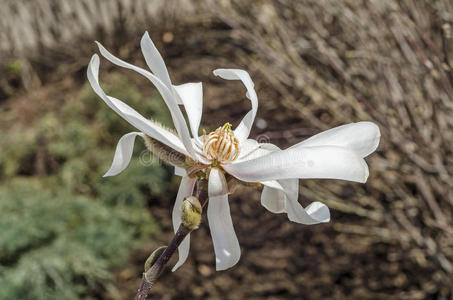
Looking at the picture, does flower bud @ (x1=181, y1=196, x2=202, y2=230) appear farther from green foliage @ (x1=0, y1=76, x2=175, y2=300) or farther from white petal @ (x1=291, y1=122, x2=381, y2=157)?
green foliage @ (x1=0, y1=76, x2=175, y2=300)

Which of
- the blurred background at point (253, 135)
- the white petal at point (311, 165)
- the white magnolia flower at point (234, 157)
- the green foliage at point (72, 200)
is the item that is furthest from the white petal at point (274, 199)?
the green foliage at point (72, 200)

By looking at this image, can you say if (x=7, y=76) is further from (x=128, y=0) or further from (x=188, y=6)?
(x=188, y=6)

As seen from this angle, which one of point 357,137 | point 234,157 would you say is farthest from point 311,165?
point 234,157

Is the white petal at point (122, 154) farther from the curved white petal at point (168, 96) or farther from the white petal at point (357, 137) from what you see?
the white petal at point (357, 137)

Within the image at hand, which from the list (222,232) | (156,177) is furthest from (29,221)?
(222,232)

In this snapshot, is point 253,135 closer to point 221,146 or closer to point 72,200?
point 72,200

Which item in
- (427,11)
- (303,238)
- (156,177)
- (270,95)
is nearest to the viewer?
(427,11)

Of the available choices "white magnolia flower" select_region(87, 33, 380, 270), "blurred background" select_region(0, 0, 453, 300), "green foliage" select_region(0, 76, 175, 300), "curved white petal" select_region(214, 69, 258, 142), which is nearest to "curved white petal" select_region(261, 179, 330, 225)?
"white magnolia flower" select_region(87, 33, 380, 270)
